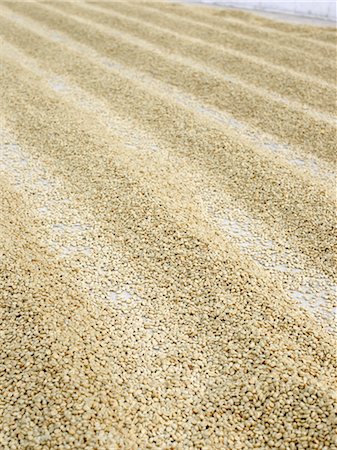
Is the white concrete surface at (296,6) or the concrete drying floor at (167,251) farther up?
the white concrete surface at (296,6)

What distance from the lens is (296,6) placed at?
328 inches

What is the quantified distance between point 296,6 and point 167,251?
258 inches

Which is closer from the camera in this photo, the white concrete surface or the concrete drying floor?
the concrete drying floor

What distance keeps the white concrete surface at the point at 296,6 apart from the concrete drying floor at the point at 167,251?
6.72ft

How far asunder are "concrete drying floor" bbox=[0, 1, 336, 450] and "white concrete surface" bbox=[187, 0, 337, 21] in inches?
80.6

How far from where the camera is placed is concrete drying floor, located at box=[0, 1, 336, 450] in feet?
7.50

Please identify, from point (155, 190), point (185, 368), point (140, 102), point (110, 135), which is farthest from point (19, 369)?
point (140, 102)

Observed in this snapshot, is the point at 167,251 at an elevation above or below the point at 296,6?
below

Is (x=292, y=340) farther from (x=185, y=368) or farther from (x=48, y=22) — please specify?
(x=48, y=22)

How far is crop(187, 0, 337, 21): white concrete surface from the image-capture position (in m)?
Result: 7.92

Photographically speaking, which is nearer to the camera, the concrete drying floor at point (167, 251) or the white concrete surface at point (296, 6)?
the concrete drying floor at point (167, 251)

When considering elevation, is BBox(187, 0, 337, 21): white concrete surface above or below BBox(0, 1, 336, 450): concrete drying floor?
above

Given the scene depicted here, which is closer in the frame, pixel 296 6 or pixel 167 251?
pixel 167 251

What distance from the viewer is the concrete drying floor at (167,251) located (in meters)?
2.29
